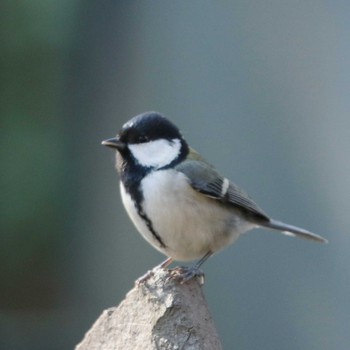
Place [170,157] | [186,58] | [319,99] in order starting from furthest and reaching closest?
[186,58], [319,99], [170,157]

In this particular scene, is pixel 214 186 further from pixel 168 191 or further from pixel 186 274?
pixel 186 274

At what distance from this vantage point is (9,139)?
15.7ft

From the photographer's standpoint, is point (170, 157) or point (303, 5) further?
point (303, 5)

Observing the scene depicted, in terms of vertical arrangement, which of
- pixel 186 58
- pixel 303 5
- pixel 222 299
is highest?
pixel 303 5

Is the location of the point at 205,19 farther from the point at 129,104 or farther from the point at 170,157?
the point at 170,157

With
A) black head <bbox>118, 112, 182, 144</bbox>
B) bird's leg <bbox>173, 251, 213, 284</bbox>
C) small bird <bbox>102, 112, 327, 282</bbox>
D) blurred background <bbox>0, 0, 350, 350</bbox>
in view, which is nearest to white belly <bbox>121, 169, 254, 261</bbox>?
small bird <bbox>102, 112, 327, 282</bbox>

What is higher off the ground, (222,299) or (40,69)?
(40,69)

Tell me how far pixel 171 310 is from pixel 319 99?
2.75 m

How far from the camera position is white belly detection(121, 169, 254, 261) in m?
2.49

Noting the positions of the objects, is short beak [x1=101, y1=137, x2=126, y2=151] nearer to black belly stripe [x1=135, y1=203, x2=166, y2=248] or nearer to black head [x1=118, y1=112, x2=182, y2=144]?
black head [x1=118, y1=112, x2=182, y2=144]

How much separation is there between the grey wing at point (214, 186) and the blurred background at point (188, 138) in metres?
1.55

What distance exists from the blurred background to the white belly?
1734mm

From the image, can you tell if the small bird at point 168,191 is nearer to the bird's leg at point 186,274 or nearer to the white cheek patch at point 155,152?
the white cheek patch at point 155,152

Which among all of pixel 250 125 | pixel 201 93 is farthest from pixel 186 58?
pixel 250 125
